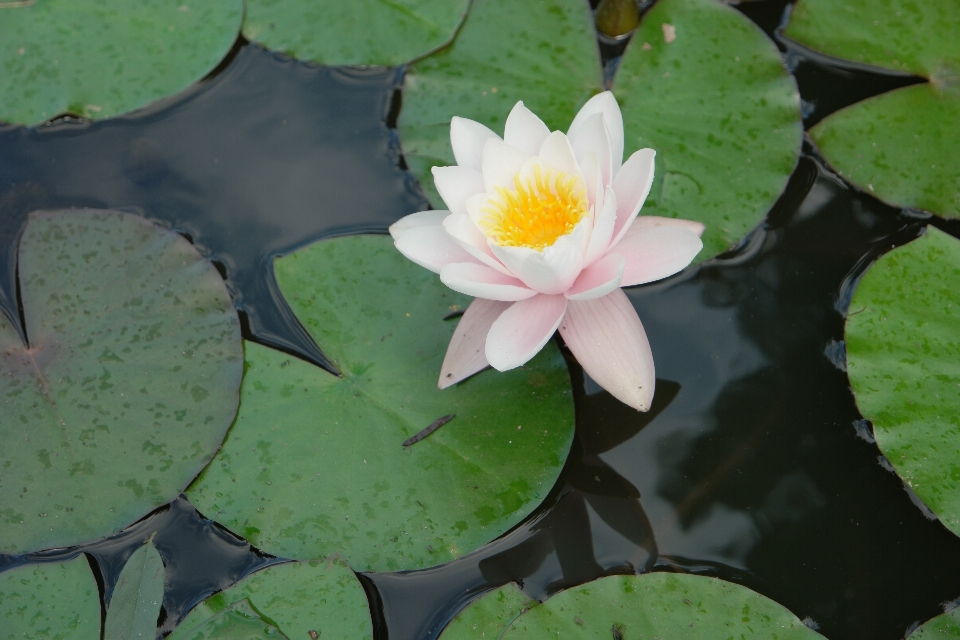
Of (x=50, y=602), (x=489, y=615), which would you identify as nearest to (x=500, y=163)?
(x=489, y=615)

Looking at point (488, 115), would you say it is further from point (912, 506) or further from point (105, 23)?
point (912, 506)

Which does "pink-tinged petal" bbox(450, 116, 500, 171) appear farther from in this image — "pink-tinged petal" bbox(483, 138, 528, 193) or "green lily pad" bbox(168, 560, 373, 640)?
"green lily pad" bbox(168, 560, 373, 640)

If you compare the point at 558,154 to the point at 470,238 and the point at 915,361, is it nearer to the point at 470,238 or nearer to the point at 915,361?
the point at 470,238

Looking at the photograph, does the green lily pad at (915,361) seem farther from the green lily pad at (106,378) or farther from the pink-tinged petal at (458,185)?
the green lily pad at (106,378)

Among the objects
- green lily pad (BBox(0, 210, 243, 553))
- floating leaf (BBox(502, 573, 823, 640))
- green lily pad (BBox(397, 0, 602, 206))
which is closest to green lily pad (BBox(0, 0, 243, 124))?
green lily pad (BBox(0, 210, 243, 553))

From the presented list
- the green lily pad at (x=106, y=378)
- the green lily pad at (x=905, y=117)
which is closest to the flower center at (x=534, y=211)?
the green lily pad at (x=106, y=378)
